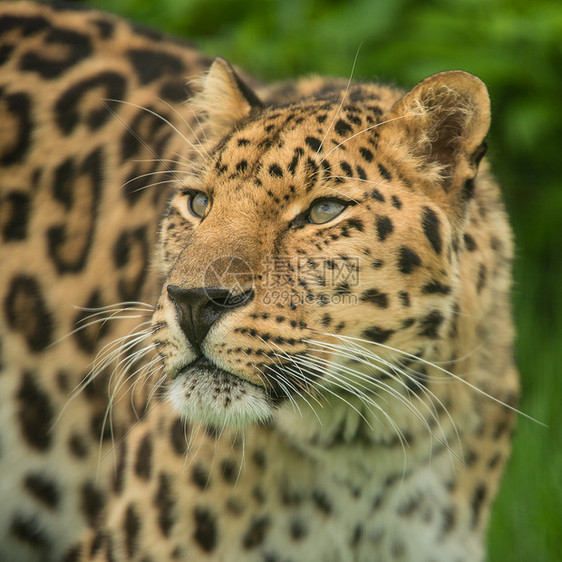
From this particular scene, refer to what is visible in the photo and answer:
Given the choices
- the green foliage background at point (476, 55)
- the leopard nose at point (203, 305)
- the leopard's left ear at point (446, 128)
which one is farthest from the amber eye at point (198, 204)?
the green foliage background at point (476, 55)

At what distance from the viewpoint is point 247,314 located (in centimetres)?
320

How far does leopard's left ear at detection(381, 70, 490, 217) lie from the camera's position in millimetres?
3555

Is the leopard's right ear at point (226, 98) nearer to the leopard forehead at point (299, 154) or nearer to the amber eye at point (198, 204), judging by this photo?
the leopard forehead at point (299, 154)

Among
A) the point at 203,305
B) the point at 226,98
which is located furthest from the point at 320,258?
the point at 226,98

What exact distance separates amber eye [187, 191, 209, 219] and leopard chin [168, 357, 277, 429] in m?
0.74

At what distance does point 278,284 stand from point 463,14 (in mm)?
4722

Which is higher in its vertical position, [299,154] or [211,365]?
[299,154]

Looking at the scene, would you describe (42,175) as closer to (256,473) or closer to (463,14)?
(256,473)

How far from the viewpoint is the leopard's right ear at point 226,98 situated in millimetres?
4074

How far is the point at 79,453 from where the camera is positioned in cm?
487

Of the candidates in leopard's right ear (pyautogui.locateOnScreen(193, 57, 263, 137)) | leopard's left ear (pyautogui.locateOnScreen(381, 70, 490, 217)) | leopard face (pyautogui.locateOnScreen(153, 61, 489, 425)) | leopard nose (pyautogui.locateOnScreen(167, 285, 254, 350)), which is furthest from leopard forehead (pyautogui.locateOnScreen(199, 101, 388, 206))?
leopard nose (pyautogui.locateOnScreen(167, 285, 254, 350))

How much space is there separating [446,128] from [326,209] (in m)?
0.63

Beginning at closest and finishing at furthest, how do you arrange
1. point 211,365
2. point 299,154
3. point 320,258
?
point 211,365 < point 320,258 < point 299,154

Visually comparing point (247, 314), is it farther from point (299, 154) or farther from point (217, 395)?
point (299, 154)
